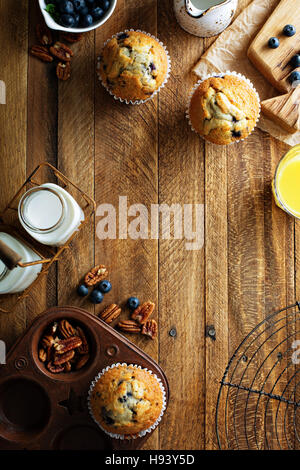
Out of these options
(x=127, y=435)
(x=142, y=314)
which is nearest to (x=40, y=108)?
(x=142, y=314)

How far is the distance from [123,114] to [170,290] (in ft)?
2.47

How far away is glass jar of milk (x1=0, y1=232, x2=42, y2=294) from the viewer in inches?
74.7

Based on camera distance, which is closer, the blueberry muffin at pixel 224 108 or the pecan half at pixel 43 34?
the blueberry muffin at pixel 224 108

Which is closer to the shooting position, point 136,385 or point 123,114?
point 136,385

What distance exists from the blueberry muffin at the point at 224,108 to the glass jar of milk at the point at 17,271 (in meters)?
0.82

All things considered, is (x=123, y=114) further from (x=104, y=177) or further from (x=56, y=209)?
(x=56, y=209)

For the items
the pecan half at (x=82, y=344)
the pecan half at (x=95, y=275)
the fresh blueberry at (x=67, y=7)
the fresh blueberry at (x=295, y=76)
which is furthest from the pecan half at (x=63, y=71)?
the pecan half at (x=82, y=344)

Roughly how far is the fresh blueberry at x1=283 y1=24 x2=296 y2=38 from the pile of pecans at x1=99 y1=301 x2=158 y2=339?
1209 mm

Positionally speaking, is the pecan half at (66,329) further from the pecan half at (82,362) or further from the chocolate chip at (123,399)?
the chocolate chip at (123,399)

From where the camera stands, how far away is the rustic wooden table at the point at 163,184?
81.7 inches

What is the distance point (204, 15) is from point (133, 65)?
1.12ft

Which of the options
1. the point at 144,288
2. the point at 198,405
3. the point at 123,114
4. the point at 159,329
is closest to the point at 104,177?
the point at 123,114

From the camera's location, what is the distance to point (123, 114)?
2.10 m

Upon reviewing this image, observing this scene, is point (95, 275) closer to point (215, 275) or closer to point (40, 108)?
point (215, 275)
